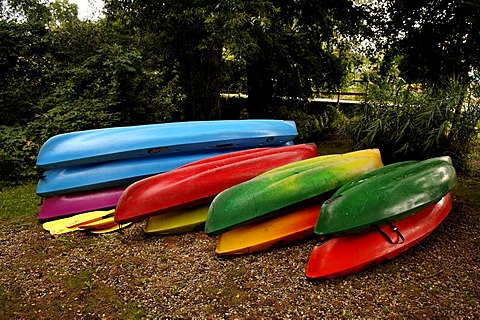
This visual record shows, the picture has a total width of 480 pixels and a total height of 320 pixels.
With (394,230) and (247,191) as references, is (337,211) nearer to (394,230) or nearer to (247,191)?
(394,230)

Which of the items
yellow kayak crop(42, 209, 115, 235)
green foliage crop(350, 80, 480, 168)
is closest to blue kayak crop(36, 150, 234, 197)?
yellow kayak crop(42, 209, 115, 235)

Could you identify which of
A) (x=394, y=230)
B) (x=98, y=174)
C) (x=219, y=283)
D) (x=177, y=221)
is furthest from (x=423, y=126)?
(x=98, y=174)

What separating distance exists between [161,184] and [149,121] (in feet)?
10.8

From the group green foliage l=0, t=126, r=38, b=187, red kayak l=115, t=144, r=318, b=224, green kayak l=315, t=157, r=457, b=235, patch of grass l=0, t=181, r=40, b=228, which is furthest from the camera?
green foliage l=0, t=126, r=38, b=187

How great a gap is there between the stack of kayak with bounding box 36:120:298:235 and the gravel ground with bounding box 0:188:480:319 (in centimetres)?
67

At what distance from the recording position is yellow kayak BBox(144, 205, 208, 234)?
3.28 metres

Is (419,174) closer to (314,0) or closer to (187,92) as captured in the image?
(187,92)

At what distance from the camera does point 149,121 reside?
6.32m

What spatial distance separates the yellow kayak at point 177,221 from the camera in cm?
328

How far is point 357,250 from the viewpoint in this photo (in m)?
2.46

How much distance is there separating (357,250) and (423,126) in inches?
91.7

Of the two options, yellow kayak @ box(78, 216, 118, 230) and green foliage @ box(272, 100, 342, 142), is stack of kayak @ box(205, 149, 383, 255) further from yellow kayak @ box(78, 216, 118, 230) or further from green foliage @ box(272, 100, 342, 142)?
green foliage @ box(272, 100, 342, 142)

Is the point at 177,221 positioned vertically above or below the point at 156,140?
below

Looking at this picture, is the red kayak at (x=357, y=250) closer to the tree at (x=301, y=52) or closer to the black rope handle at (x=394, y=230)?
the black rope handle at (x=394, y=230)
